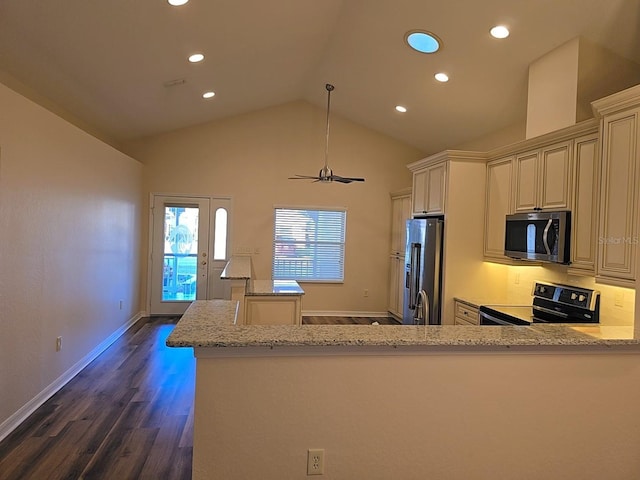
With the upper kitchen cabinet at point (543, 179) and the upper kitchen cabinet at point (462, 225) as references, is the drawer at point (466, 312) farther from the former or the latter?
the upper kitchen cabinet at point (543, 179)

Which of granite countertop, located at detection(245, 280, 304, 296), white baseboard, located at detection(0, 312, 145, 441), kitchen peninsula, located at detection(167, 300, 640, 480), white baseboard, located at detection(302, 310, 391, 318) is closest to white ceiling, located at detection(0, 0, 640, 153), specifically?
granite countertop, located at detection(245, 280, 304, 296)

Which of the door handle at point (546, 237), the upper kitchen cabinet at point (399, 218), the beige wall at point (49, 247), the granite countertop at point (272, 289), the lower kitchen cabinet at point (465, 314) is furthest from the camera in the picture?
the upper kitchen cabinet at point (399, 218)

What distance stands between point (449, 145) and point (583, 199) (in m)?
3.52

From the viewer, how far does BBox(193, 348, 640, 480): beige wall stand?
5.56 feet

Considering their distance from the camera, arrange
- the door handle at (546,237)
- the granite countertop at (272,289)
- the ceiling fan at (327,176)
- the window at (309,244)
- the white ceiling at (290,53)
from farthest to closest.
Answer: the window at (309,244), the ceiling fan at (327,176), the granite countertop at (272,289), the door handle at (546,237), the white ceiling at (290,53)

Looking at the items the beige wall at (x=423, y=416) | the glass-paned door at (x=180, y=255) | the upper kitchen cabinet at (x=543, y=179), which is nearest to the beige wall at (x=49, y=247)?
the glass-paned door at (x=180, y=255)

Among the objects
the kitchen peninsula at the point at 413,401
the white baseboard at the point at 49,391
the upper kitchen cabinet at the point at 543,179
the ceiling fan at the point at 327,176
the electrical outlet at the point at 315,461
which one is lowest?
the white baseboard at the point at 49,391

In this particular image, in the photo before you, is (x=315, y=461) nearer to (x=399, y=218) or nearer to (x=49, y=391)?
(x=49, y=391)

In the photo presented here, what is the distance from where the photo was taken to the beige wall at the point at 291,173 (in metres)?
6.75

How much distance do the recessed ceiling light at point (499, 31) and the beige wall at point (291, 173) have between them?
12.3 ft

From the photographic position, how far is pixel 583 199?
116 inches

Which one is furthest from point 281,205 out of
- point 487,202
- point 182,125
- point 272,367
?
point 272,367

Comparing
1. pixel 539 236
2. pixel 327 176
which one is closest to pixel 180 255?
pixel 327 176

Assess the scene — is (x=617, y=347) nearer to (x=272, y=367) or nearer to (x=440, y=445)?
(x=440, y=445)
